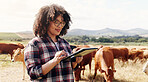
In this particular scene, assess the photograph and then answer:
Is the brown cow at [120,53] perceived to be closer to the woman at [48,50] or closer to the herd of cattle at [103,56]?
the herd of cattle at [103,56]

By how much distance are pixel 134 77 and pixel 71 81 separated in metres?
6.93

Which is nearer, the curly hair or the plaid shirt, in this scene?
the plaid shirt

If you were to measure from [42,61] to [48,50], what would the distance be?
5.8 inches

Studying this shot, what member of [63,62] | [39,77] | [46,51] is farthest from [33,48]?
[63,62]

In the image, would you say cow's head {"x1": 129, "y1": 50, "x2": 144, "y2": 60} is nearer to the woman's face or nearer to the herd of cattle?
the herd of cattle

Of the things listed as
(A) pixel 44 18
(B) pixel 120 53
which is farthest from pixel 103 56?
(B) pixel 120 53

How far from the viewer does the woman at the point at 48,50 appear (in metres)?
1.58

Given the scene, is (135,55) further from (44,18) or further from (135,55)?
(44,18)

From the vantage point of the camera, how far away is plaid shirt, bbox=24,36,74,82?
1.58 m

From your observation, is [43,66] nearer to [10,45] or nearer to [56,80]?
[56,80]

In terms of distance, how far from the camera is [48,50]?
1.73 m

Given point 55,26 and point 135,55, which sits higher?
point 55,26

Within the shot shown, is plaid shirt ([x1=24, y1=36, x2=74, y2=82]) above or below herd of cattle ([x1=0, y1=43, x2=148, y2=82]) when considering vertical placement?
above

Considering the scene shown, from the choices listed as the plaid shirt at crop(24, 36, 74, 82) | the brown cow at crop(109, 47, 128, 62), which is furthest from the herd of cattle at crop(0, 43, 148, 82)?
the plaid shirt at crop(24, 36, 74, 82)
